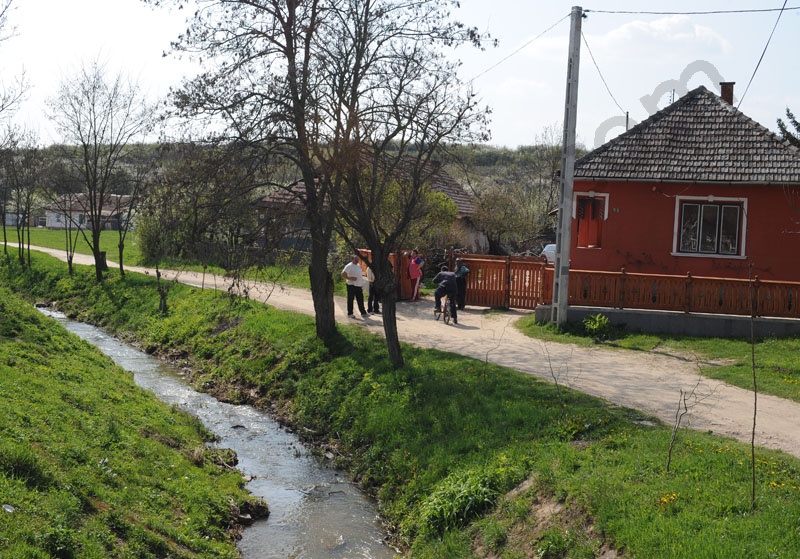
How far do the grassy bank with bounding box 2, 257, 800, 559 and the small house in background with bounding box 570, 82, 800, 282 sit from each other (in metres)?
8.45

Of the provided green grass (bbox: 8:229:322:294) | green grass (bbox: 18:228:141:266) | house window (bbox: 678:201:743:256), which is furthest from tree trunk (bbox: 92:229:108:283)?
house window (bbox: 678:201:743:256)

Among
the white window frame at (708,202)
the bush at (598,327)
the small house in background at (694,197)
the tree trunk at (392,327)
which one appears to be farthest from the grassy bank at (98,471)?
the white window frame at (708,202)

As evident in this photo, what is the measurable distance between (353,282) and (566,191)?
6342 millimetres

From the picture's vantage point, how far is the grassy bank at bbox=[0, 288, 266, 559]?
820cm

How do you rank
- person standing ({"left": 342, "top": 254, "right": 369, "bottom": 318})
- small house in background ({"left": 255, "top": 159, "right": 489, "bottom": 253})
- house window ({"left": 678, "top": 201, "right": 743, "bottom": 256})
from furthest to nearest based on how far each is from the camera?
house window ({"left": 678, "top": 201, "right": 743, "bottom": 256})
person standing ({"left": 342, "top": 254, "right": 369, "bottom": 318})
small house in background ({"left": 255, "top": 159, "right": 489, "bottom": 253})

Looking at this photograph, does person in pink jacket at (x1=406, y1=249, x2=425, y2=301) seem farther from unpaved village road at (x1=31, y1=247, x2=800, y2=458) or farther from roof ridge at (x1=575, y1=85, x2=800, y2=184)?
roof ridge at (x1=575, y1=85, x2=800, y2=184)

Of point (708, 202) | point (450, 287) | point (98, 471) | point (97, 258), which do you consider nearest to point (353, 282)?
point (450, 287)

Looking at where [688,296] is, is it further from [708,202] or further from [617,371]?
[617,371]

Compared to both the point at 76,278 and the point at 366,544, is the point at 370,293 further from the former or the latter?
the point at 76,278

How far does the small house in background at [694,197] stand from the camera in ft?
71.0

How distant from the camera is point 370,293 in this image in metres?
23.2

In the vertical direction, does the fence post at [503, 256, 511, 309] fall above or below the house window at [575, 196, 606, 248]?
below

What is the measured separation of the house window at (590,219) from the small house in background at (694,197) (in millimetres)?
42

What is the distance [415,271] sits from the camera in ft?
81.1
